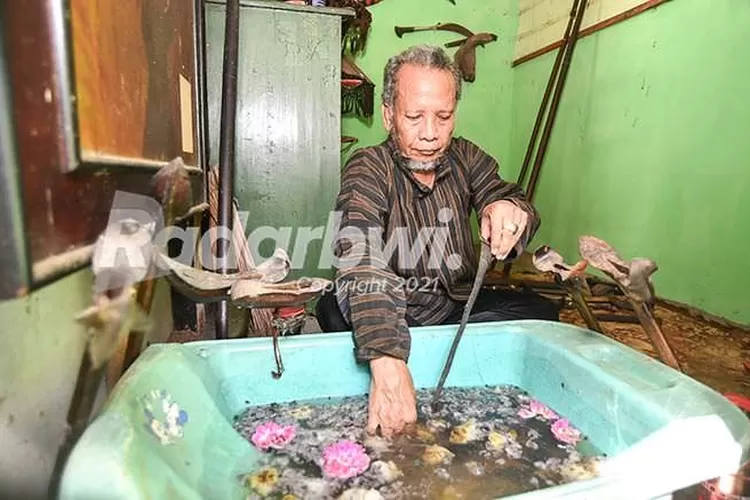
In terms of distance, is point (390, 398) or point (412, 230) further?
point (412, 230)

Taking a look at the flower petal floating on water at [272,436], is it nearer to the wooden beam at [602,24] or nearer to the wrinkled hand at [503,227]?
the wrinkled hand at [503,227]

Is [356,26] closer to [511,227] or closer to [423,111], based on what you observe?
[423,111]

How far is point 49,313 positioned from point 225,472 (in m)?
0.36

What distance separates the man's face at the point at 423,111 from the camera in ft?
3.70

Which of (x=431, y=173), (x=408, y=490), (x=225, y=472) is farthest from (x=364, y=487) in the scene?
(x=431, y=173)

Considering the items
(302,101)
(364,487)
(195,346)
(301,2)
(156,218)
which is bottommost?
(364,487)

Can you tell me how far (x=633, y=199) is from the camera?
2354 mm

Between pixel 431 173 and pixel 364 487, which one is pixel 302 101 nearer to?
pixel 431 173

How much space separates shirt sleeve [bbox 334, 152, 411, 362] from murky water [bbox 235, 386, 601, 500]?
15 cm

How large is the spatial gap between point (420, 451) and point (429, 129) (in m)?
0.75

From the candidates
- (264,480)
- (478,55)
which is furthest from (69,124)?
(478,55)

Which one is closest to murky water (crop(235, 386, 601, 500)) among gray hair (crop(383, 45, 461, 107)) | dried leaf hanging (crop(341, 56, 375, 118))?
gray hair (crop(383, 45, 461, 107))

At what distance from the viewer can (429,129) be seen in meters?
1.16

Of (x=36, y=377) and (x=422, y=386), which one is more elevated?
(x=36, y=377)
